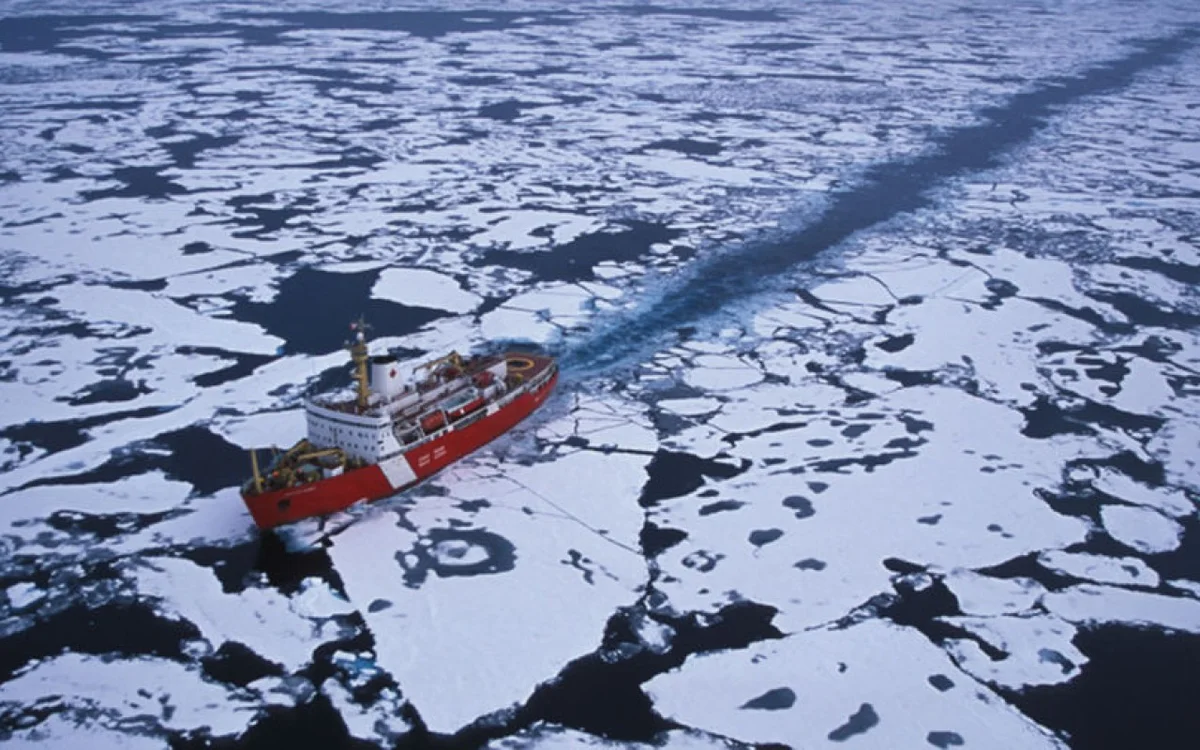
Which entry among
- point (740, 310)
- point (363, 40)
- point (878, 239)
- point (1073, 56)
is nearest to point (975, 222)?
point (878, 239)

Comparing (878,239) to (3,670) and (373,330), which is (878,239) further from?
(3,670)

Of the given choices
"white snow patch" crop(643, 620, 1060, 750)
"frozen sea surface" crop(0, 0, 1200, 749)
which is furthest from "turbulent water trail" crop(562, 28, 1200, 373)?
"white snow patch" crop(643, 620, 1060, 750)

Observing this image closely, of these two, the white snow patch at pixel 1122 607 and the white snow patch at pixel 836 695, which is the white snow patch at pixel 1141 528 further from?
the white snow patch at pixel 836 695

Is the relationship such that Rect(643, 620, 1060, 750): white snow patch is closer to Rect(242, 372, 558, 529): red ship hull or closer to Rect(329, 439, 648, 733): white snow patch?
Rect(329, 439, 648, 733): white snow patch

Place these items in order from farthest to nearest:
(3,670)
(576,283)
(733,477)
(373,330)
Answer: (576,283), (373,330), (733,477), (3,670)

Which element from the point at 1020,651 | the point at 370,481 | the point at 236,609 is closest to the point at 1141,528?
the point at 1020,651

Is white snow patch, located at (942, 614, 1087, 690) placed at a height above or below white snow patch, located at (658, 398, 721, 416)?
below
